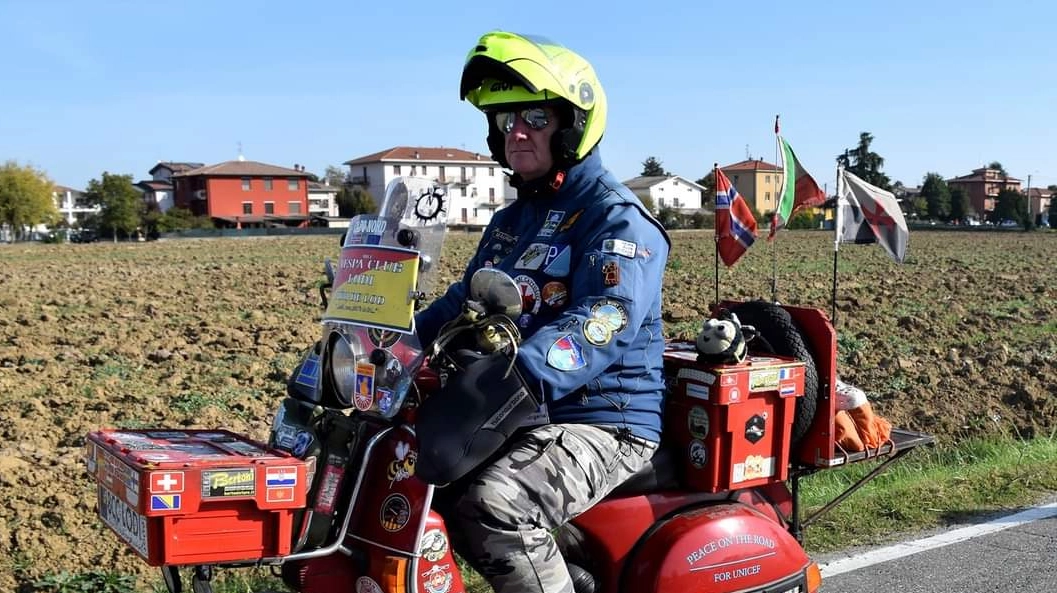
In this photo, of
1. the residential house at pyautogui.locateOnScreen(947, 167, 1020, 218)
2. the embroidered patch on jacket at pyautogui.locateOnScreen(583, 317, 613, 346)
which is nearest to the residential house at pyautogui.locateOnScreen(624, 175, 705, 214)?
the residential house at pyautogui.locateOnScreen(947, 167, 1020, 218)

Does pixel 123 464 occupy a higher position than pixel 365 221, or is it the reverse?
pixel 365 221

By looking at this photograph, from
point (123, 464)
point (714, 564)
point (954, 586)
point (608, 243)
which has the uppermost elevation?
point (608, 243)

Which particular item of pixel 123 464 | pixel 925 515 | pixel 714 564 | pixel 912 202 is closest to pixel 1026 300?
pixel 925 515

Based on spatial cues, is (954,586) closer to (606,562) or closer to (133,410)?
(606,562)

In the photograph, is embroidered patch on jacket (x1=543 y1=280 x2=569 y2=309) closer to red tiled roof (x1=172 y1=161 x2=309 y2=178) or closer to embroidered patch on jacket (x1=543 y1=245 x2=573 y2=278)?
embroidered patch on jacket (x1=543 y1=245 x2=573 y2=278)

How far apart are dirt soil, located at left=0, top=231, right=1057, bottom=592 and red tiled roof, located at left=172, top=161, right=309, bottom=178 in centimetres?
6940

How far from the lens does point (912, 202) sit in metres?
98.1

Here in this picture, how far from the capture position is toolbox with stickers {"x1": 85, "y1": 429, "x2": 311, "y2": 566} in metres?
2.43

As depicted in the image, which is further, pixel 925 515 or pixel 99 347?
pixel 99 347

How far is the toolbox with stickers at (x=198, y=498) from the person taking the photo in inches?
95.7

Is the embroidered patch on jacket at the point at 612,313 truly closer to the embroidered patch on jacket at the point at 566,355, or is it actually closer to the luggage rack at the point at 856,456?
the embroidered patch on jacket at the point at 566,355

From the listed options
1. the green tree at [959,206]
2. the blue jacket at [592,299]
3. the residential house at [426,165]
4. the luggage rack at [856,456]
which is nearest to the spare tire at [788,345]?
the luggage rack at [856,456]

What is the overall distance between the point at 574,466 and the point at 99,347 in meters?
10.7

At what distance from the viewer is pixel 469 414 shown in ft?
8.86
